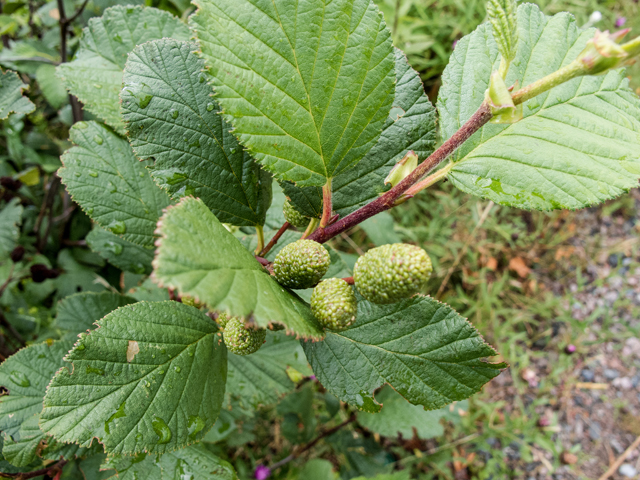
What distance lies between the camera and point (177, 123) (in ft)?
3.09

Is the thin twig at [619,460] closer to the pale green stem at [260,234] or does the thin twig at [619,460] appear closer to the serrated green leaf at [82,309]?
the pale green stem at [260,234]

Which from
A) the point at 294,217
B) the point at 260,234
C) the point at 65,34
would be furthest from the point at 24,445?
the point at 65,34

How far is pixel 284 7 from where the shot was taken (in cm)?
77

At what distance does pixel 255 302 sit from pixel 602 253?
4.17 meters

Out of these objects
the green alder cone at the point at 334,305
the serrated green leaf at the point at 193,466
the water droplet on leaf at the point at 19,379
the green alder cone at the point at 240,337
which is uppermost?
the green alder cone at the point at 334,305

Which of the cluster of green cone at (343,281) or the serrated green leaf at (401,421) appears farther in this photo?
the serrated green leaf at (401,421)

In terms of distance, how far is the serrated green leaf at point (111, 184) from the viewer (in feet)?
3.82

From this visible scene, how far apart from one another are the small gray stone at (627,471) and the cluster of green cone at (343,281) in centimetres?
355

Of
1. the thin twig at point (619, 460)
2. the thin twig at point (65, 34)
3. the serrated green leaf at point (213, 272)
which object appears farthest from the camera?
the thin twig at point (619, 460)

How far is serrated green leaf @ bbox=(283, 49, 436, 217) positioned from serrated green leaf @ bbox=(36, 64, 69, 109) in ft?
5.55

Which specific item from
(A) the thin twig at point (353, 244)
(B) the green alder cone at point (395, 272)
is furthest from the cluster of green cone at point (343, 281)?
(A) the thin twig at point (353, 244)

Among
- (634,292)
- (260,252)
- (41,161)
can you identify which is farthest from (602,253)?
(41,161)

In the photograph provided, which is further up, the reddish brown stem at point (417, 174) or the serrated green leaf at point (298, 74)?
the serrated green leaf at point (298, 74)

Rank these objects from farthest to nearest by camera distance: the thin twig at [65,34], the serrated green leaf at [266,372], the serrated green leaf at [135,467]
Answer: the thin twig at [65,34] < the serrated green leaf at [266,372] < the serrated green leaf at [135,467]
